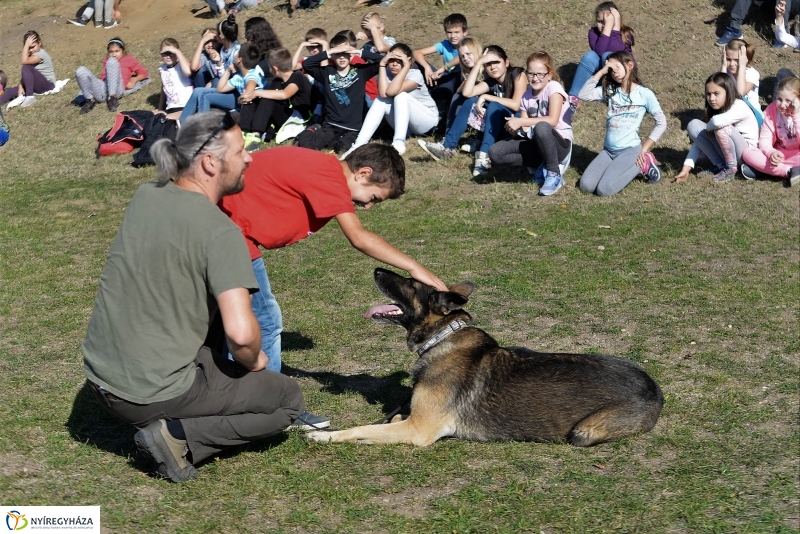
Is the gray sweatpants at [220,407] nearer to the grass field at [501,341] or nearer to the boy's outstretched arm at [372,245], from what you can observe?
the grass field at [501,341]

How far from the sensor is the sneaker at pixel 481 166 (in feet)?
40.0

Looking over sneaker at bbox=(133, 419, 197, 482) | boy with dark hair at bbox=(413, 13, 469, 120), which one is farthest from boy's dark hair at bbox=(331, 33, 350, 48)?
sneaker at bbox=(133, 419, 197, 482)

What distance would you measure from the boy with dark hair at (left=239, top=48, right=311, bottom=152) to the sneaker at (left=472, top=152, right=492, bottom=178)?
128 inches

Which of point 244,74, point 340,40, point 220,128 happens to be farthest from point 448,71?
point 220,128

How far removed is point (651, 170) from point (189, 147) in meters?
8.52

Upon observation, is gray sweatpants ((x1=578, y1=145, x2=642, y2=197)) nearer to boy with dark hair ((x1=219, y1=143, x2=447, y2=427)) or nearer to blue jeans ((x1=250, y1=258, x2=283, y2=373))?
boy with dark hair ((x1=219, y1=143, x2=447, y2=427))

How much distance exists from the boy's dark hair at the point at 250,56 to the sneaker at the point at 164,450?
10.9 m

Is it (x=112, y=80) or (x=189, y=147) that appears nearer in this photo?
(x=189, y=147)

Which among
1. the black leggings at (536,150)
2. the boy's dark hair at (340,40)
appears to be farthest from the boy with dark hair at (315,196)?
the boy's dark hair at (340,40)

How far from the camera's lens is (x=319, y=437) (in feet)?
16.6

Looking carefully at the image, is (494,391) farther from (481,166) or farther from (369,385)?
(481,166)

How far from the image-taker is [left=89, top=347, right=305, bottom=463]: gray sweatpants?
4.31 meters

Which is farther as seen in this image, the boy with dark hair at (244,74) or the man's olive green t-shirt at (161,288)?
the boy with dark hair at (244,74)

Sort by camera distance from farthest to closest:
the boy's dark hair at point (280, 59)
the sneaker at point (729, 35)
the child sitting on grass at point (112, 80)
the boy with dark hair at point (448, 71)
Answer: the child sitting on grass at point (112, 80) < the sneaker at point (729, 35) < the boy's dark hair at point (280, 59) < the boy with dark hair at point (448, 71)
